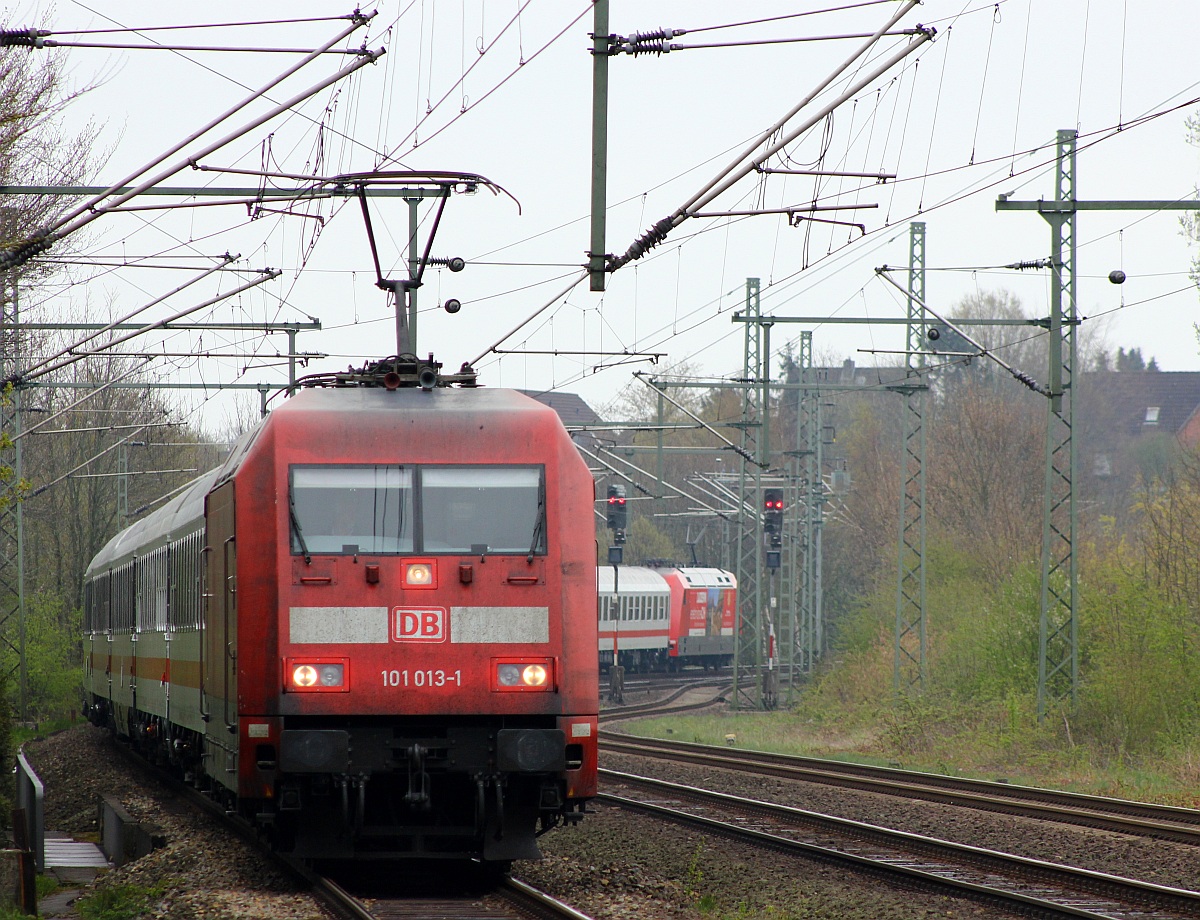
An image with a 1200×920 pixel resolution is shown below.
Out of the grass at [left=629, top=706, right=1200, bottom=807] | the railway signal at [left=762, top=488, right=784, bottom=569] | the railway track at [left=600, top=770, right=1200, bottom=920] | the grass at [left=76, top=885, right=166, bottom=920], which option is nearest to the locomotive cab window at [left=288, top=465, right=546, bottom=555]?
the grass at [left=76, top=885, right=166, bottom=920]

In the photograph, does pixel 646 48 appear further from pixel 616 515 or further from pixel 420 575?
pixel 616 515

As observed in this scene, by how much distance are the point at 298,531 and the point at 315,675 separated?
98 centimetres

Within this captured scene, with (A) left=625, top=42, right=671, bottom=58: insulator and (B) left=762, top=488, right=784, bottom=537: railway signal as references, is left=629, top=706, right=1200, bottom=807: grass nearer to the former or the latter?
(B) left=762, top=488, right=784, bottom=537: railway signal

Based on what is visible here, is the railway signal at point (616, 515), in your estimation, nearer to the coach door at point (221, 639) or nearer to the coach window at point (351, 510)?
the coach door at point (221, 639)

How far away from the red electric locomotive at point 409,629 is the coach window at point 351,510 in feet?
0.04

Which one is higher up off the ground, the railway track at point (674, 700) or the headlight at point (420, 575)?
the headlight at point (420, 575)

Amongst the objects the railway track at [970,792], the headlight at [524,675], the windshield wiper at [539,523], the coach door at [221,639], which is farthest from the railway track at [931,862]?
the coach door at [221,639]

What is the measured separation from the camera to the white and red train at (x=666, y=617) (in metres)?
52.9

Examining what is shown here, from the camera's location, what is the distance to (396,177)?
507 inches

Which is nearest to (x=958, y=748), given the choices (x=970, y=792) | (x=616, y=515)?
(x=970, y=792)

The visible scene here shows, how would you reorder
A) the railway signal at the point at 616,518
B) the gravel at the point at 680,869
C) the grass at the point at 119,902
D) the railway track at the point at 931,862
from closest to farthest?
the gravel at the point at 680,869
the grass at the point at 119,902
the railway track at the point at 931,862
the railway signal at the point at 616,518

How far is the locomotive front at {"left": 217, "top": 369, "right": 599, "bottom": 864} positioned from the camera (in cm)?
1063

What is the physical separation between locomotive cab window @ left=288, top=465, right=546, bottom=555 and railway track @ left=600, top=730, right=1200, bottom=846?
7325 mm

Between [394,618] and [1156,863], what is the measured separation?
690 centimetres
